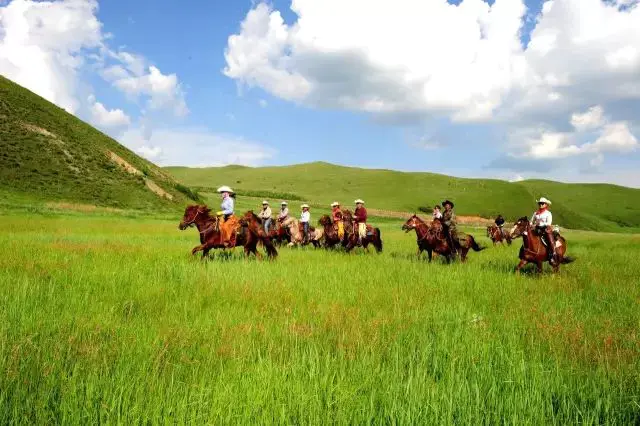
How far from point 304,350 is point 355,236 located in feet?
46.7

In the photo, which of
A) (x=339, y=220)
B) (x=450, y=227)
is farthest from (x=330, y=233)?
(x=450, y=227)

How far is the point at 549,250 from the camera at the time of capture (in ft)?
40.7

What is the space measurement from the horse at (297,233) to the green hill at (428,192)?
6122cm

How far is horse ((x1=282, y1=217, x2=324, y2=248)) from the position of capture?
68.8 feet

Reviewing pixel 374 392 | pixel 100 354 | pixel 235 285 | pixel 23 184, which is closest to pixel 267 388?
pixel 374 392

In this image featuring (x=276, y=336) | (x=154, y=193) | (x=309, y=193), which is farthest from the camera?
(x=309, y=193)

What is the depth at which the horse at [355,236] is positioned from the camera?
61.6 ft

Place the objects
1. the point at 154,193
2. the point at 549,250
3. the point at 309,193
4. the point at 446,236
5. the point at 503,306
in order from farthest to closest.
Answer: the point at 309,193 < the point at 154,193 < the point at 446,236 < the point at 549,250 < the point at 503,306

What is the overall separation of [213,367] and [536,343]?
4.02m

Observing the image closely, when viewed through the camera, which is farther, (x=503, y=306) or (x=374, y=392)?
(x=503, y=306)

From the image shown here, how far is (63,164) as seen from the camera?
4203cm

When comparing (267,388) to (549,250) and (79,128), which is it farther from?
(79,128)

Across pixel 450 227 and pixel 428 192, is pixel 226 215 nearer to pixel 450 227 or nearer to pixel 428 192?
pixel 450 227

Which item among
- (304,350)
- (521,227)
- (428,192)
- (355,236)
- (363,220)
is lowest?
(304,350)
